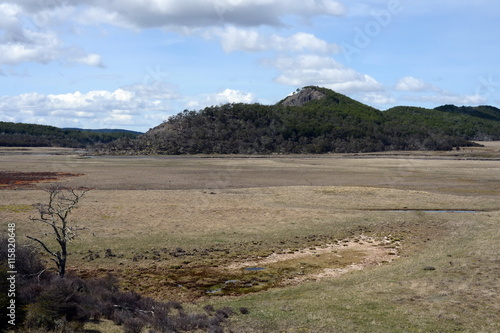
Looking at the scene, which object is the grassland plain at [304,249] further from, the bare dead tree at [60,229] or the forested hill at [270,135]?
the forested hill at [270,135]

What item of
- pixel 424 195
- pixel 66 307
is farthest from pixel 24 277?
pixel 424 195

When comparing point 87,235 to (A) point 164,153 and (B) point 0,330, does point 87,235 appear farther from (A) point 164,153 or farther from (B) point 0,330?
(A) point 164,153

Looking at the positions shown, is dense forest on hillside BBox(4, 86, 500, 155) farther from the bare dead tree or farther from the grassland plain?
the bare dead tree

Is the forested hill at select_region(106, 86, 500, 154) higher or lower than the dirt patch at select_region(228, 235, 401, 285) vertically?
higher

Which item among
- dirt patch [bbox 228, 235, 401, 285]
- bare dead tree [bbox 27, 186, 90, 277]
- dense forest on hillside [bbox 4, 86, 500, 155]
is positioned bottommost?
dirt patch [bbox 228, 235, 401, 285]

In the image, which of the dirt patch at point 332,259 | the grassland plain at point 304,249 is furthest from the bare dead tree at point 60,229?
the dirt patch at point 332,259

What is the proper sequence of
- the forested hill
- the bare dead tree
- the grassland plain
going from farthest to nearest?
the forested hill → the bare dead tree → the grassland plain

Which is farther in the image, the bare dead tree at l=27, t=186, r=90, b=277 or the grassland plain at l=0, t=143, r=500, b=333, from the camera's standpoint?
the bare dead tree at l=27, t=186, r=90, b=277

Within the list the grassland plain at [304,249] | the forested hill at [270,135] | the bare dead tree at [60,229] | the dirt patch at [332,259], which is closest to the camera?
the grassland plain at [304,249]

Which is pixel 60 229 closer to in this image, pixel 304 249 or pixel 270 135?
pixel 304 249

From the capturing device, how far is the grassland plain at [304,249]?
574 inches

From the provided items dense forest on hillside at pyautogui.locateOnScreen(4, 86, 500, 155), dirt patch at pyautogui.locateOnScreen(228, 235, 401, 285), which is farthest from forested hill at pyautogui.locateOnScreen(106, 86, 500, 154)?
dirt patch at pyautogui.locateOnScreen(228, 235, 401, 285)

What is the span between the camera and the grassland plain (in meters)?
14.6

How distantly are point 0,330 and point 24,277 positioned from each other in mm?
4042
